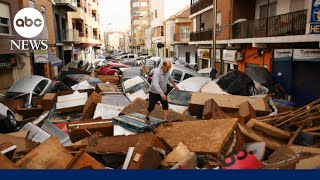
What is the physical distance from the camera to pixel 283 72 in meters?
13.1

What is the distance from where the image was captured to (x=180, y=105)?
9180mm

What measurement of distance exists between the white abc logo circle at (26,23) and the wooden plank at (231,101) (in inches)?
442

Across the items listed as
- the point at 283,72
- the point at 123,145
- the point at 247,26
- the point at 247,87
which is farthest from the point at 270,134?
the point at 247,26

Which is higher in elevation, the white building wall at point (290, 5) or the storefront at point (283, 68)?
the white building wall at point (290, 5)

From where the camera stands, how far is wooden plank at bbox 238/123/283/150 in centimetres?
538

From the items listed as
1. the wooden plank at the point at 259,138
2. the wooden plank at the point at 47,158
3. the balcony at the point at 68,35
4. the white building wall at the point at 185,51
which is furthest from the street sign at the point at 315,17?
the white building wall at the point at 185,51

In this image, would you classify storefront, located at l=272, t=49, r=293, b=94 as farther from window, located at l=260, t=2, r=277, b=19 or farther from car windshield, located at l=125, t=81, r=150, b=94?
car windshield, located at l=125, t=81, r=150, b=94

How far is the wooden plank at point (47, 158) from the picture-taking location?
4.29 m

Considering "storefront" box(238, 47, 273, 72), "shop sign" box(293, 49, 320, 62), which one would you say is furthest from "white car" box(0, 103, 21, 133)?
"storefront" box(238, 47, 273, 72)

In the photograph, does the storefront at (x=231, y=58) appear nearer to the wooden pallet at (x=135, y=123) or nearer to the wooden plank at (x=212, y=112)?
the wooden plank at (x=212, y=112)

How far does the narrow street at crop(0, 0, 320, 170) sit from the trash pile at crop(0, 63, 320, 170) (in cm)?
2

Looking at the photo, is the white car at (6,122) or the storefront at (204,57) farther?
the storefront at (204,57)

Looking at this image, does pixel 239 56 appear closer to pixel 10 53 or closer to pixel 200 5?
pixel 200 5

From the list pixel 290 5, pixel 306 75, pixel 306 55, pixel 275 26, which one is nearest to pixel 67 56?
pixel 275 26
